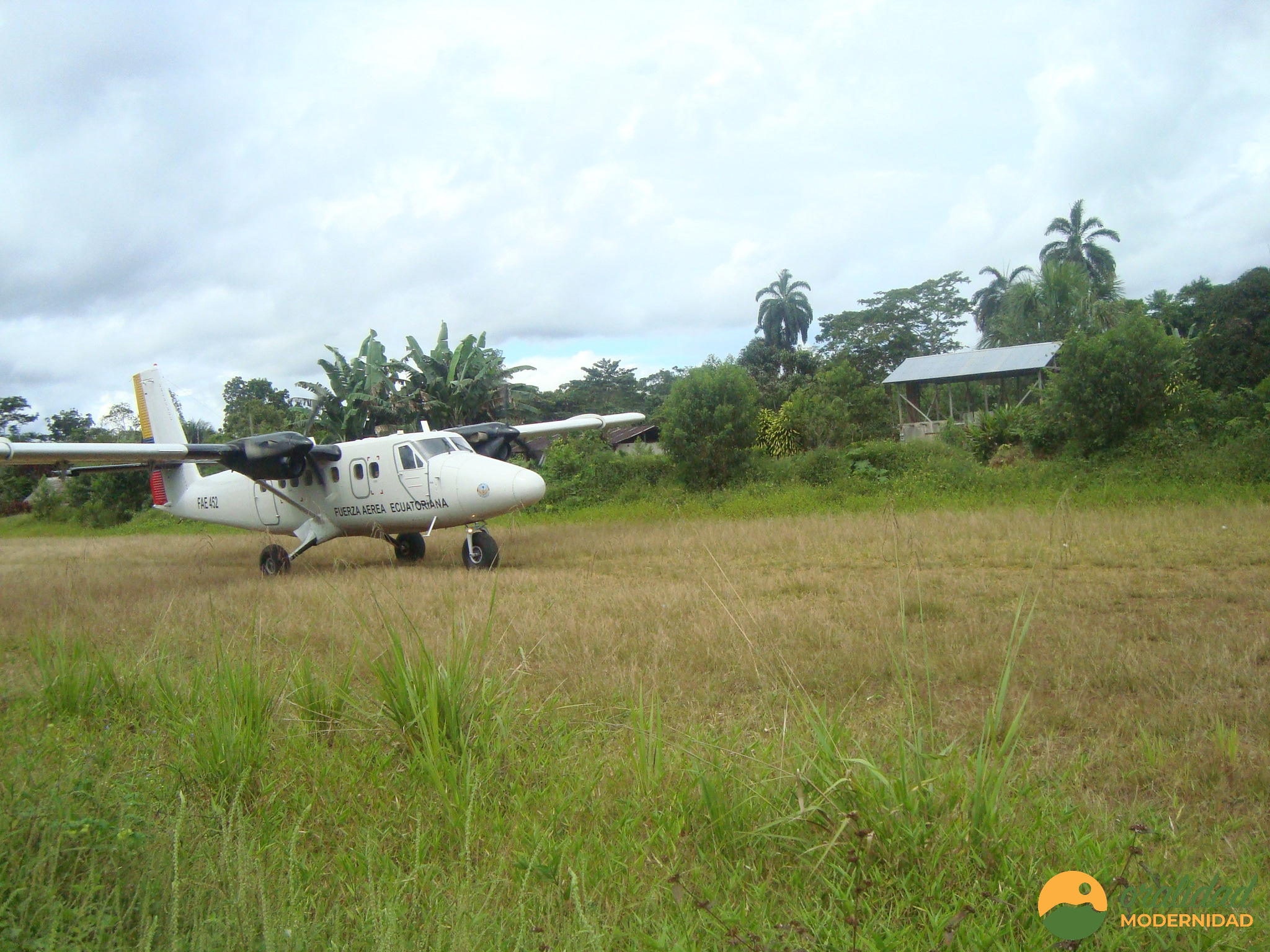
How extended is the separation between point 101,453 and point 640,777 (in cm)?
1087

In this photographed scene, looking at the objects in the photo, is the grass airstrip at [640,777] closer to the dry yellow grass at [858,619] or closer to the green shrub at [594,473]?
the dry yellow grass at [858,619]

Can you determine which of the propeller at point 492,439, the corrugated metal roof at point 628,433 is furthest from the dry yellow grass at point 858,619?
the corrugated metal roof at point 628,433

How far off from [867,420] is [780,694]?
75.7ft

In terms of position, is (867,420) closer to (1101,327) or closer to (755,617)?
(1101,327)

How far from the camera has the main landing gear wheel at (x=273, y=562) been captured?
12461mm

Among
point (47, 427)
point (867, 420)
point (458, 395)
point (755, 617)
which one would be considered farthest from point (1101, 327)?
point (47, 427)

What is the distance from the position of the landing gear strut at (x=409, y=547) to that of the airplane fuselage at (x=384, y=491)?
0.71m

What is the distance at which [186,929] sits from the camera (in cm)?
238

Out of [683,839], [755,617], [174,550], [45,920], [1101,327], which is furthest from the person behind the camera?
[1101,327]

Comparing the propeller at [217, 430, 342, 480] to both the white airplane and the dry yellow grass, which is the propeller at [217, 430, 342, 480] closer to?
the white airplane

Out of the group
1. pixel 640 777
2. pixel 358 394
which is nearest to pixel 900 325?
A: pixel 358 394

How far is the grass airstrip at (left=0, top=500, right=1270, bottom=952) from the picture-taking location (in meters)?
2.37

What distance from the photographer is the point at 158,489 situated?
16109 mm

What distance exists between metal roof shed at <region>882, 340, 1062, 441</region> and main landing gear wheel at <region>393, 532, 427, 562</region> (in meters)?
15.8
